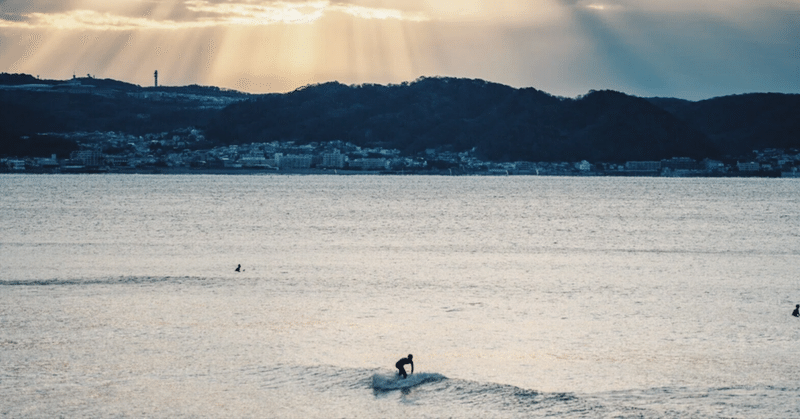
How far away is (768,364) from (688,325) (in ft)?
18.9

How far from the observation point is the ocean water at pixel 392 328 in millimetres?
20625

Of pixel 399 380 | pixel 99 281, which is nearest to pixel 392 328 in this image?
pixel 399 380

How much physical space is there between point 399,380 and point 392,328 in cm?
662

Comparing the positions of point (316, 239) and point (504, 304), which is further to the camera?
point (316, 239)

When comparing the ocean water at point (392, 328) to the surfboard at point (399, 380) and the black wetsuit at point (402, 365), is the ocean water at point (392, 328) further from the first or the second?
the black wetsuit at point (402, 365)

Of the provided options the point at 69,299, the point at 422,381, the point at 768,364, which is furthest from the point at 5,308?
the point at 768,364

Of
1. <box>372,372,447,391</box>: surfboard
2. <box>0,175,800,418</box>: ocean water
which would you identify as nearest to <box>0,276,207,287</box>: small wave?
<box>0,175,800,418</box>: ocean water

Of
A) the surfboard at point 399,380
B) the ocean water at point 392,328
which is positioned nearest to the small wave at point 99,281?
the ocean water at point 392,328

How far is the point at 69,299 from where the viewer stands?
108 feet

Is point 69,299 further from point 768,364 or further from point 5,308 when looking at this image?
point 768,364

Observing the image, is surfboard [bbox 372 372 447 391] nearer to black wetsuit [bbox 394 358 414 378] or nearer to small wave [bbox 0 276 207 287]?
black wetsuit [bbox 394 358 414 378]

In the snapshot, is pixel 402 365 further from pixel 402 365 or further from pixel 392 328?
pixel 392 328

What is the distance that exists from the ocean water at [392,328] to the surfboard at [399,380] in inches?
2.0

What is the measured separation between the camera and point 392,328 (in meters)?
28.4
